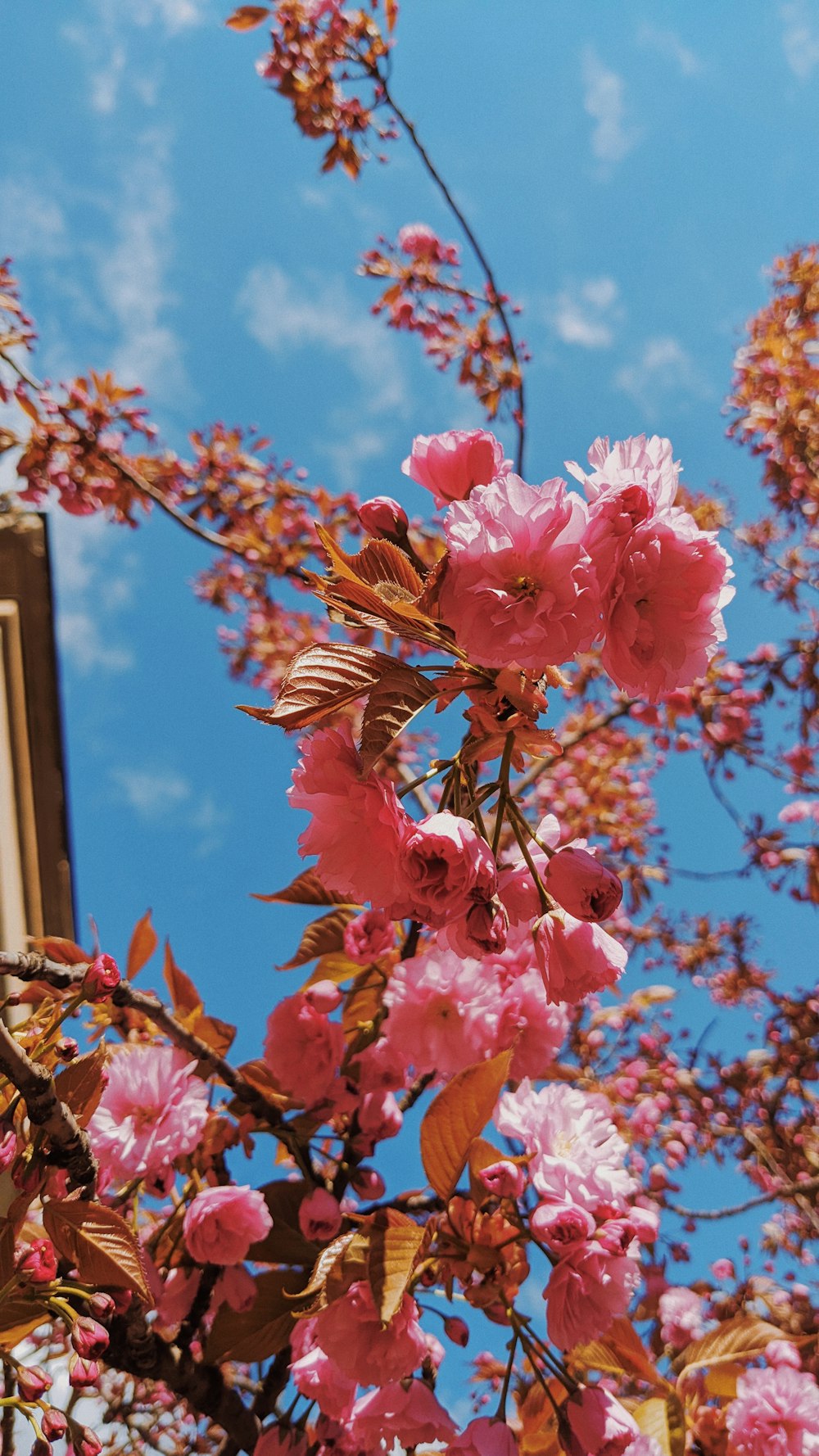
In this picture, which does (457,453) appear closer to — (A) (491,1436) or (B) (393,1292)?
(B) (393,1292)

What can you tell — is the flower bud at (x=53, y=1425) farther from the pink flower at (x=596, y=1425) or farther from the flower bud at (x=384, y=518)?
the flower bud at (x=384, y=518)

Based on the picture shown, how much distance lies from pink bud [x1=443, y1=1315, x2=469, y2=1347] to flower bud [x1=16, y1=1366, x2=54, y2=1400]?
604 millimetres

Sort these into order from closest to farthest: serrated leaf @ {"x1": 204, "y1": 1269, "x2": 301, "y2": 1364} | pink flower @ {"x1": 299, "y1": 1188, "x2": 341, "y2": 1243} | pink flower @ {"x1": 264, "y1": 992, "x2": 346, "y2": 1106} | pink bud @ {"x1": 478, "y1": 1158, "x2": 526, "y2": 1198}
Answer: pink bud @ {"x1": 478, "y1": 1158, "x2": 526, "y2": 1198} → serrated leaf @ {"x1": 204, "y1": 1269, "x2": 301, "y2": 1364} → pink flower @ {"x1": 299, "y1": 1188, "x2": 341, "y2": 1243} → pink flower @ {"x1": 264, "y1": 992, "x2": 346, "y2": 1106}

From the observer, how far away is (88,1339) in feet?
2.89

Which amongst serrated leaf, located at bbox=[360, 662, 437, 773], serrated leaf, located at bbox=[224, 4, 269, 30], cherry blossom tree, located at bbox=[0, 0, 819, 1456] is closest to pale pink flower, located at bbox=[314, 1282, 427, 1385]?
cherry blossom tree, located at bbox=[0, 0, 819, 1456]

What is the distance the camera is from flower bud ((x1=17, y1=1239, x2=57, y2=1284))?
0.88m

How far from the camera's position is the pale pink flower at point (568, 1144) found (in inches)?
42.7

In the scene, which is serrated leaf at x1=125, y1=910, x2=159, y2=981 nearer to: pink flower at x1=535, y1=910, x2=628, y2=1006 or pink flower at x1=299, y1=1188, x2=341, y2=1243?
pink flower at x1=299, y1=1188, x2=341, y2=1243

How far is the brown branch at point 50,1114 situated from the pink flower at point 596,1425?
0.74 metres

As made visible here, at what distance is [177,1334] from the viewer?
1.33 meters

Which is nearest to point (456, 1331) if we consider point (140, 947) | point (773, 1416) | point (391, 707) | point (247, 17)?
point (773, 1416)

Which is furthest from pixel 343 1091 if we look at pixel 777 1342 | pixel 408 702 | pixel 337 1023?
pixel 408 702

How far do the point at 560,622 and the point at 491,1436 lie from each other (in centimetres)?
113

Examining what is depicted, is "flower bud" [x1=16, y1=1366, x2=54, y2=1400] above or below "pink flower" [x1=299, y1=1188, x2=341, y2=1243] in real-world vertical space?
below
